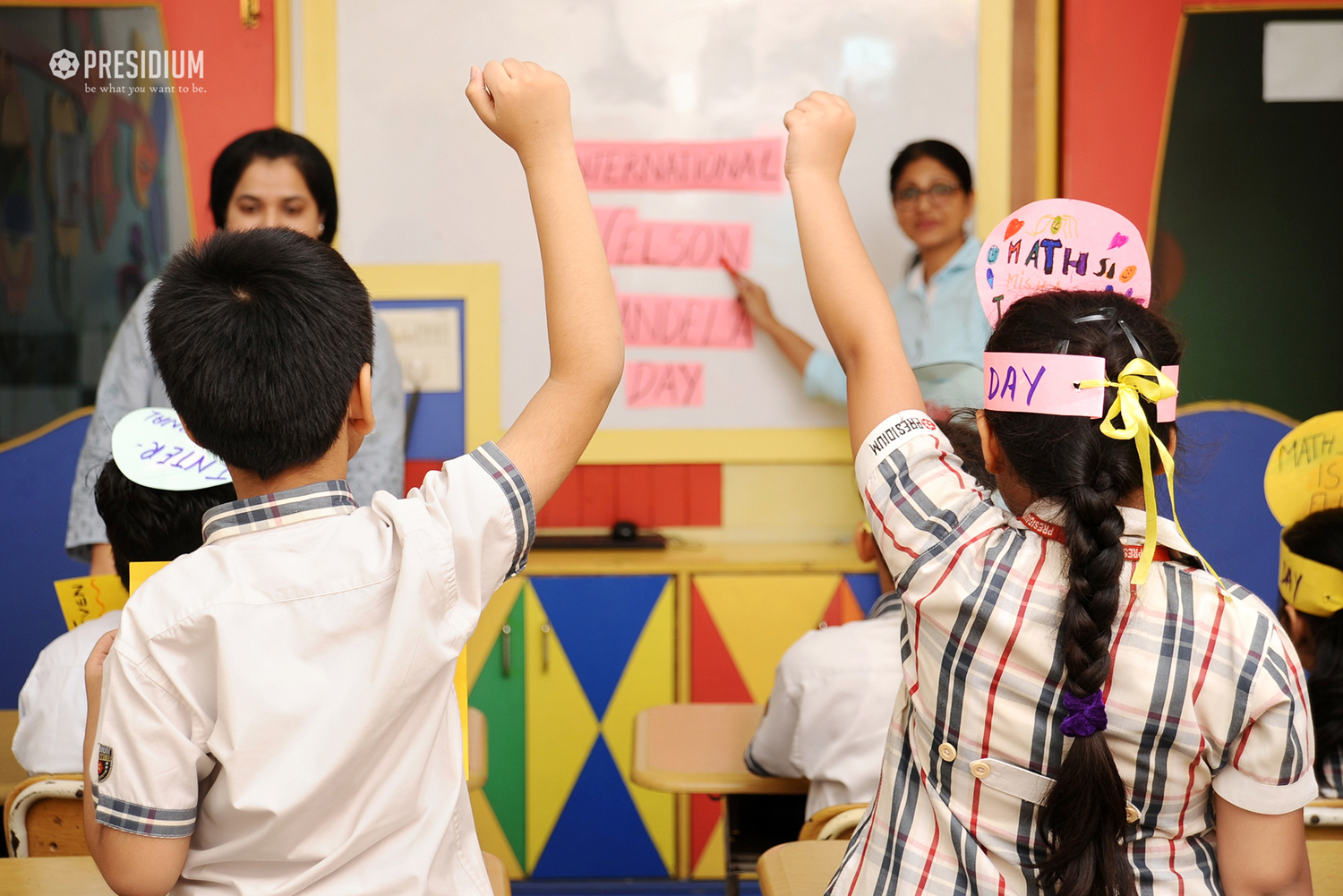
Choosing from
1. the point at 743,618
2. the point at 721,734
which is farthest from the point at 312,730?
the point at 743,618

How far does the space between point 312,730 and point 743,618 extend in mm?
1954

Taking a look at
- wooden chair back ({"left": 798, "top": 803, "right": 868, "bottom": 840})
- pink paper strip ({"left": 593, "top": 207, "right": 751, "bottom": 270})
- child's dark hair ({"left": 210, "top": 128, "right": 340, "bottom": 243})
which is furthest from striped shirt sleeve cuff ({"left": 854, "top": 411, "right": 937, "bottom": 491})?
pink paper strip ({"left": 593, "top": 207, "right": 751, "bottom": 270})

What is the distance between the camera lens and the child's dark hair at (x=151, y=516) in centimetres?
136

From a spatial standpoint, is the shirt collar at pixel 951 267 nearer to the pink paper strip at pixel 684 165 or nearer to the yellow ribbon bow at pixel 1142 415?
the pink paper strip at pixel 684 165

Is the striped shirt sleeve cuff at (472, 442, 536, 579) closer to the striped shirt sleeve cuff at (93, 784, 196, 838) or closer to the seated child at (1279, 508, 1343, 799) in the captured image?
the striped shirt sleeve cuff at (93, 784, 196, 838)

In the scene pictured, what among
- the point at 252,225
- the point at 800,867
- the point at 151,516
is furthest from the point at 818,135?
the point at 252,225

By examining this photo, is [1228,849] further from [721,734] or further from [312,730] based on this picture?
[721,734]

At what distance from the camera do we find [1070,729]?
2.73 feet

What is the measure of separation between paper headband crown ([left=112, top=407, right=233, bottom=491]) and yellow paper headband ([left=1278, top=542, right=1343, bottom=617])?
4.59ft

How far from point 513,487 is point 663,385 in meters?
2.16

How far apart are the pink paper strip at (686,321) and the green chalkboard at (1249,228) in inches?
43.7

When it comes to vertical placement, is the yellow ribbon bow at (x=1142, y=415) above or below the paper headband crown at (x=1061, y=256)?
below

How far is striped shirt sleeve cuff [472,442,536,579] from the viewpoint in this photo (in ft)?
2.80

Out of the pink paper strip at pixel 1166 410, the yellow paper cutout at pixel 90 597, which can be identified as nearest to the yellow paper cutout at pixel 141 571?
the yellow paper cutout at pixel 90 597
